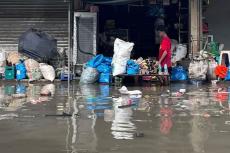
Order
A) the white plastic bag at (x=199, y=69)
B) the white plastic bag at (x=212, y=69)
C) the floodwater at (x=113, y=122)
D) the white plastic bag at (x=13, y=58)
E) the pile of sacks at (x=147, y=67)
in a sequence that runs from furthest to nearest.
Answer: the white plastic bag at (x=13, y=58)
the white plastic bag at (x=212, y=69)
the white plastic bag at (x=199, y=69)
the pile of sacks at (x=147, y=67)
the floodwater at (x=113, y=122)

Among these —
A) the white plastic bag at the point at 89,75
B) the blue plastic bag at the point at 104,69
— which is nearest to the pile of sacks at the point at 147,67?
the blue plastic bag at the point at 104,69

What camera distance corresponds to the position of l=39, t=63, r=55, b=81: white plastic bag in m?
16.9

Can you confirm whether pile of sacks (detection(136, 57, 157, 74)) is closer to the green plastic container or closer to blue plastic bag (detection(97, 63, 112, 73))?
blue plastic bag (detection(97, 63, 112, 73))

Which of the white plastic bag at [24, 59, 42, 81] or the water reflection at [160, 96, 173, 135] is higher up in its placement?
the white plastic bag at [24, 59, 42, 81]

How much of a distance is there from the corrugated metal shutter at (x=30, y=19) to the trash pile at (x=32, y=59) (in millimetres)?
668

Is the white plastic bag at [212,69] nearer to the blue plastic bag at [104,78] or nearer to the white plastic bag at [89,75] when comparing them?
the blue plastic bag at [104,78]

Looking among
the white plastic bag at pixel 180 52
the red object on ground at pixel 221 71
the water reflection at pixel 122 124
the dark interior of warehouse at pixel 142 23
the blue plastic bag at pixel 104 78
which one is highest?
the dark interior of warehouse at pixel 142 23

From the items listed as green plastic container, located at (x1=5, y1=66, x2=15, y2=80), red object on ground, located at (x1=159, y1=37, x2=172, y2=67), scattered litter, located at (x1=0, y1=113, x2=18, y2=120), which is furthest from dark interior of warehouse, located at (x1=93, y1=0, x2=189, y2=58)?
scattered litter, located at (x1=0, y1=113, x2=18, y2=120)

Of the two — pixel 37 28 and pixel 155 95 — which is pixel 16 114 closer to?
pixel 155 95

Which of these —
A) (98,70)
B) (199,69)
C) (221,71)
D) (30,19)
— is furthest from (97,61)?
(221,71)

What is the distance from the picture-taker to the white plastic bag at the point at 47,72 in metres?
16.9

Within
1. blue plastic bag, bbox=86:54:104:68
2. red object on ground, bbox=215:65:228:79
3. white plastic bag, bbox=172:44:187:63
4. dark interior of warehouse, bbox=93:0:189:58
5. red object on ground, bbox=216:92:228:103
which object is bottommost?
red object on ground, bbox=216:92:228:103

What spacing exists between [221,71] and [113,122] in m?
8.50

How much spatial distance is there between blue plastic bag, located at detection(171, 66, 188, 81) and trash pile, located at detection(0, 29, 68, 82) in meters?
3.96
